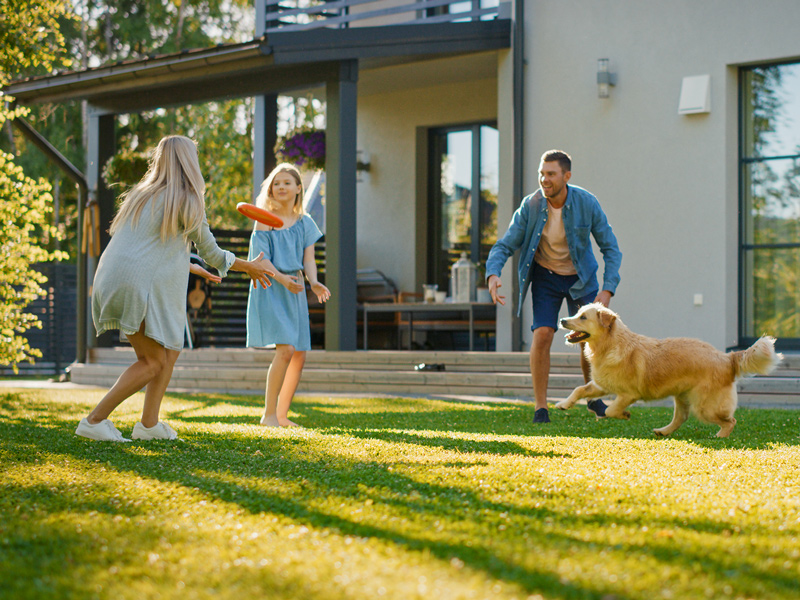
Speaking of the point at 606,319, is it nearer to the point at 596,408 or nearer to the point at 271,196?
the point at 596,408

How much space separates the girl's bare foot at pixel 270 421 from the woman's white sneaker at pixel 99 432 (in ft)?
3.86

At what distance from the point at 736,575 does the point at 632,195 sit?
779 centimetres

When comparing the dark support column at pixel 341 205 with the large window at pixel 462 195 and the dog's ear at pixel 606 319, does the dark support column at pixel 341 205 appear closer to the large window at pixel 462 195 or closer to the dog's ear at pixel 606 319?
the large window at pixel 462 195

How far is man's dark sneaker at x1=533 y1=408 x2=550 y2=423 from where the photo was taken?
5.64 m

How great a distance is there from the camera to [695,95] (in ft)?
29.6

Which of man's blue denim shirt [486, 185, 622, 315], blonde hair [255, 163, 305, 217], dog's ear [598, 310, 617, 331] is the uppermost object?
blonde hair [255, 163, 305, 217]

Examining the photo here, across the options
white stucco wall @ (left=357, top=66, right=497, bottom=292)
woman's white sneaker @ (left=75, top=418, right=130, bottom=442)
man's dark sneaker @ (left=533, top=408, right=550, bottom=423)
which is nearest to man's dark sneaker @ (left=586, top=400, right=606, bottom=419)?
man's dark sneaker @ (left=533, top=408, right=550, bottom=423)

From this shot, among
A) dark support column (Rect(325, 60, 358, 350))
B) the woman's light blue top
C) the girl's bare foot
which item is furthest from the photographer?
dark support column (Rect(325, 60, 358, 350))

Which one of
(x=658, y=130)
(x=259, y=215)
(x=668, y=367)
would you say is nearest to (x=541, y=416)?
(x=668, y=367)

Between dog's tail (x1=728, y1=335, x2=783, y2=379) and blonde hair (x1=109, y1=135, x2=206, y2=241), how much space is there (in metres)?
2.94

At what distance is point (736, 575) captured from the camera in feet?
6.81

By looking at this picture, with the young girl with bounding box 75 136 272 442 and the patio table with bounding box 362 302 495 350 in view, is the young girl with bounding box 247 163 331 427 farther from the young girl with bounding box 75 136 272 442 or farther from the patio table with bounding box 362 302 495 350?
the patio table with bounding box 362 302 495 350

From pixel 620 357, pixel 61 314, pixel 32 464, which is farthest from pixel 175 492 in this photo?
pixel 61 314

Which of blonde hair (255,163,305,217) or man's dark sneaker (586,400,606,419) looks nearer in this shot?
blonde hair (255,163,305,217)
